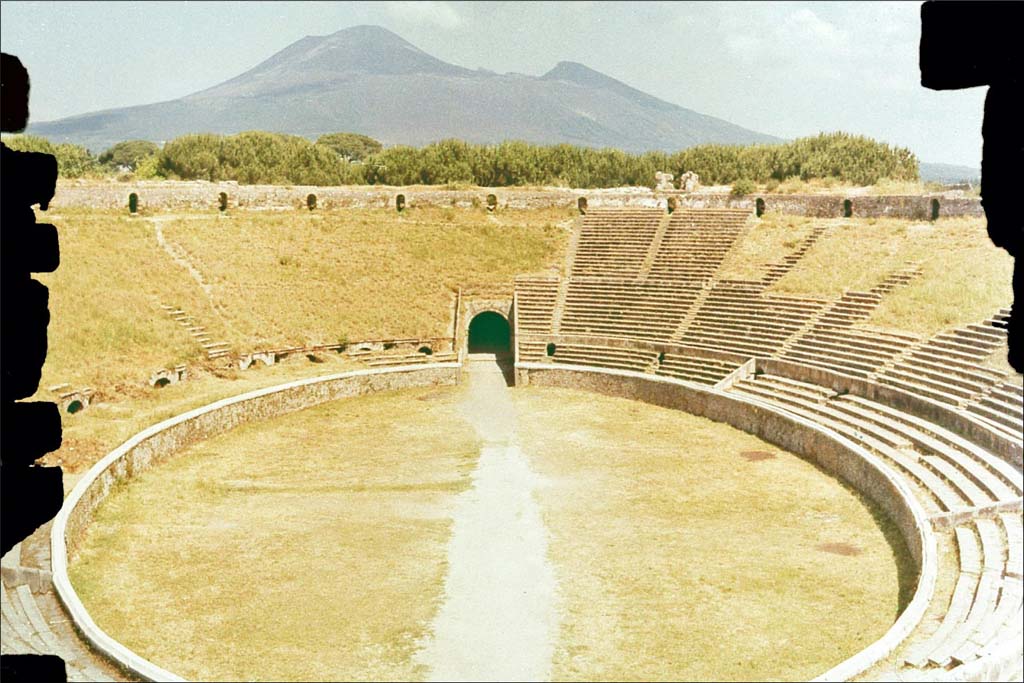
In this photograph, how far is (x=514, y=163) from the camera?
63.8 m

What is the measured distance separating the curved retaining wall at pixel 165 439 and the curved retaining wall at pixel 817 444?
601 centimetres

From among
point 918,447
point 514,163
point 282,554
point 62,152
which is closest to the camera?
point 282,554

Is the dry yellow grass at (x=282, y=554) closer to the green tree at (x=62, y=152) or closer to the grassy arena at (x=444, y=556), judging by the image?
the grassy arena at (x=444, y=556)

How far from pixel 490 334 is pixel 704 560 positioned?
1082 inches

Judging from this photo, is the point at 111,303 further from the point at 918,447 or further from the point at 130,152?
the point at 130,152

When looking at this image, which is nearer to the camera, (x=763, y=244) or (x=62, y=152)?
(x=763, y=244)

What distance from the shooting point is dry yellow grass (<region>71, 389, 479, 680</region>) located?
15.1 meters

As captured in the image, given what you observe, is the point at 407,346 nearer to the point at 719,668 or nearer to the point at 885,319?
the point at 885,319

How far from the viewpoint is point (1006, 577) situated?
1580cm

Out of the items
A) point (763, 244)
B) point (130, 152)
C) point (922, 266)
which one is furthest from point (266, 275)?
point (130, 152)

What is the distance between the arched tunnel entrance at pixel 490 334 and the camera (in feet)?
142

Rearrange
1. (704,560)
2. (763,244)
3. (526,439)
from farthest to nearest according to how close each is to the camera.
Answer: (763,244) < (526,439) < (704,560)

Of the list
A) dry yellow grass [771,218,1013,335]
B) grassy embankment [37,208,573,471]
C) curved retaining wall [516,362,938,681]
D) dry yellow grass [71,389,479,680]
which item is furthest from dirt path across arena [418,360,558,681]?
dry yellow grass [771,218,1013,335]

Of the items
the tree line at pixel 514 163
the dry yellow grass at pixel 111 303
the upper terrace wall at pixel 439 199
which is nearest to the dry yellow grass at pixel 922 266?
the upper terrace wall at pixel 439 199
